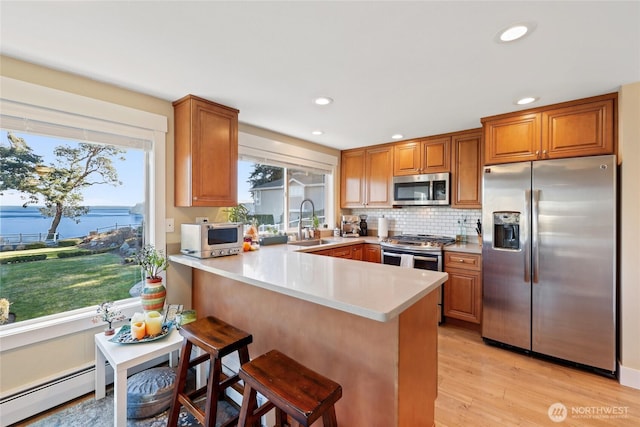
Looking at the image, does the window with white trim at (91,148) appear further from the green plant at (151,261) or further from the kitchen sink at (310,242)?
the kitchen sink at (310,242)

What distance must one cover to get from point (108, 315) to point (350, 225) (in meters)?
3.26

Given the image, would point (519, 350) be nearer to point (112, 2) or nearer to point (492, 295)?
point (492, 295)

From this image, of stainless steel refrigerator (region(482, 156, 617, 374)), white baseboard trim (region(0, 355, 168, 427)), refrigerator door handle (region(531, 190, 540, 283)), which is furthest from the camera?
refrigerator door handle (region(531, 190, 540, 283))

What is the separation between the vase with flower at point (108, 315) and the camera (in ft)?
6.42

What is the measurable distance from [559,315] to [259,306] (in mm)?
2564

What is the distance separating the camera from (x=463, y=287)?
10.1 ft

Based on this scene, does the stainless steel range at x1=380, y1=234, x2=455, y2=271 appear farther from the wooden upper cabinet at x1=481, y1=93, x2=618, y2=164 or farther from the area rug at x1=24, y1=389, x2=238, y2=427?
the area rug at x1=24, y1=389, x2=238, y2=427

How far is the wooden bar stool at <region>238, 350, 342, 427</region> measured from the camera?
3.45 feet

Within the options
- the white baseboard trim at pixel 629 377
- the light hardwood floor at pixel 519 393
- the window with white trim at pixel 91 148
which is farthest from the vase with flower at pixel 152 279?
the white baseboard trim at pixel 629 377

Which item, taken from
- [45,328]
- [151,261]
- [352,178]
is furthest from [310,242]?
[45,328]

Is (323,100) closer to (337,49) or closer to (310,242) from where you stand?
(337,49)

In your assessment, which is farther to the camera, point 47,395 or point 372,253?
point 372,253

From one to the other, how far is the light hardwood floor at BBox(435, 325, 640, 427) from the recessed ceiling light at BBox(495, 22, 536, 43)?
2.31 metres

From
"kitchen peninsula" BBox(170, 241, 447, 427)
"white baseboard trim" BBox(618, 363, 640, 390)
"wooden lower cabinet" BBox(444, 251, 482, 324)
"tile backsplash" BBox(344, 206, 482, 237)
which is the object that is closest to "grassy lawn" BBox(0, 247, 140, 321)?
"kitchen peninsula" BBox(170, 241, 447, 427)
